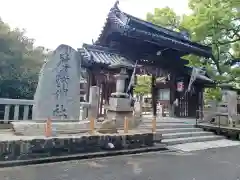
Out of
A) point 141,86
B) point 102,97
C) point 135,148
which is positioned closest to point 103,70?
point 102,97

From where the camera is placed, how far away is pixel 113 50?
15070mm

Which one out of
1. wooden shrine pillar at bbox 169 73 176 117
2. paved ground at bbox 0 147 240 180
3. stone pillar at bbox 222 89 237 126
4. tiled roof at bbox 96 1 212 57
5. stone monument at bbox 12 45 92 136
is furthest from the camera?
wooden shrine pillar at bbox 169 73 176 117

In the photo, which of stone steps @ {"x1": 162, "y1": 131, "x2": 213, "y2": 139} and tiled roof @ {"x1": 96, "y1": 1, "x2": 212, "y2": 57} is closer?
stone steps @ {"x1": 162, "y1": 131, "x2": 213, "y2": 139}

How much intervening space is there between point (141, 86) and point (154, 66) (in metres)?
13.7

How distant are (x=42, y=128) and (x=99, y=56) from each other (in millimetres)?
7273

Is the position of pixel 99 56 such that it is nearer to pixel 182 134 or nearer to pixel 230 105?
pixel 182 134

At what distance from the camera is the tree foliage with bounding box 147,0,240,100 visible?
1647cm

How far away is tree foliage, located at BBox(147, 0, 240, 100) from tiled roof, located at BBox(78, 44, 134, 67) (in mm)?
6591

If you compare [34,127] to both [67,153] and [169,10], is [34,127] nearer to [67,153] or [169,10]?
[67,153]

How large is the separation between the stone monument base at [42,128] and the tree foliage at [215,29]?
12428mm

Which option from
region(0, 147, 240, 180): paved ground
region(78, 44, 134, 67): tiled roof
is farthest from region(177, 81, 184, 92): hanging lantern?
region(0, 147, 240, 180): paved ground

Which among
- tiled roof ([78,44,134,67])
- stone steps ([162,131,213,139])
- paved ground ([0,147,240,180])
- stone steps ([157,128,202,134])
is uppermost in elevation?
tiled roof ([78,44,134,67])

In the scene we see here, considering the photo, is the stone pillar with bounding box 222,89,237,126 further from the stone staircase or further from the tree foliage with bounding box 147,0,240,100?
the tree foliage with bounding box 147,0,240,100

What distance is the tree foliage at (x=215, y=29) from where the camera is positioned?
54.0 feet
